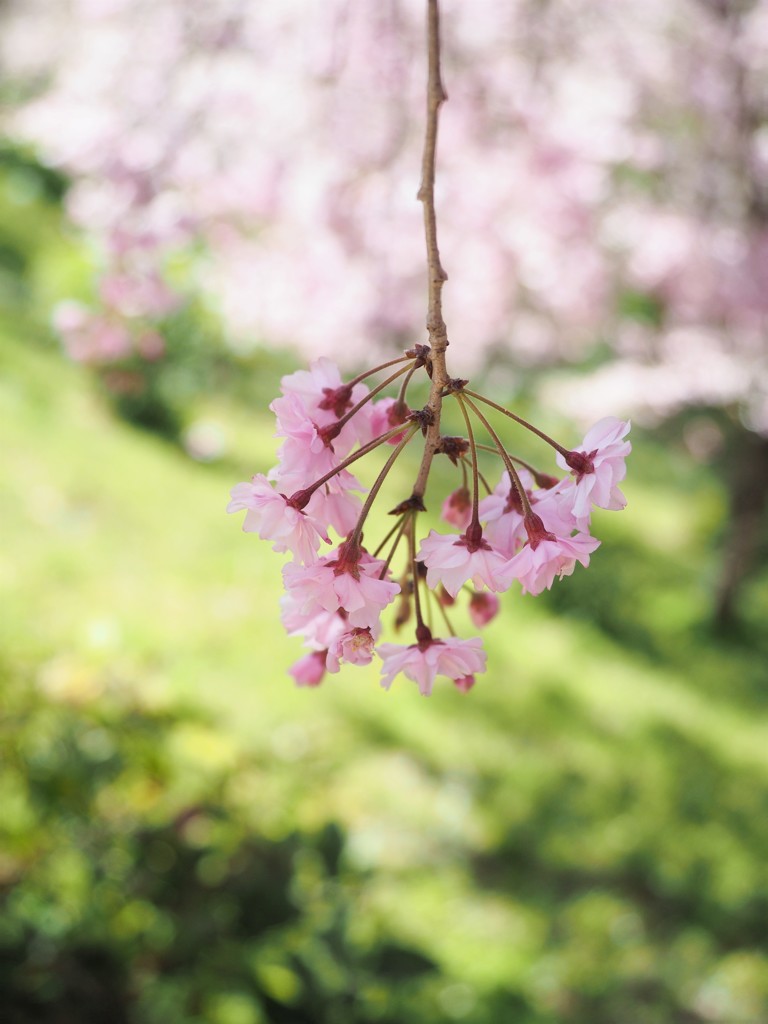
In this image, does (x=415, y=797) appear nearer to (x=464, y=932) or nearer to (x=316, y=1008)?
(x=464, y=932)

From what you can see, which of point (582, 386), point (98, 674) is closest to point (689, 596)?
point (582, 386)

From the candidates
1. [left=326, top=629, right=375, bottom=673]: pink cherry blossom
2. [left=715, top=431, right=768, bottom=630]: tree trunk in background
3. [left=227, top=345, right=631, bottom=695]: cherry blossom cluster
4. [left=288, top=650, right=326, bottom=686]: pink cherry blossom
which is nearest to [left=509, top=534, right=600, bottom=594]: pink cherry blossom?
[left=227, top=345, right=631, bottom=695]: cherry blossom cluster

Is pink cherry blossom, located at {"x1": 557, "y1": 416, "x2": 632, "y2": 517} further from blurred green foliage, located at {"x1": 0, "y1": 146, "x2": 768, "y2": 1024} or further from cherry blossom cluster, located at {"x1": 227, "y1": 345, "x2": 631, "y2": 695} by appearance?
blurred green foliage, located at {"x1": 0, "y1": 146, "x2": 768, "y2": 1024}

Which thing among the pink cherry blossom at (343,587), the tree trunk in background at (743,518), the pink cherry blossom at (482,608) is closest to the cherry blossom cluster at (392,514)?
the pink cherry blossom at (343,587)

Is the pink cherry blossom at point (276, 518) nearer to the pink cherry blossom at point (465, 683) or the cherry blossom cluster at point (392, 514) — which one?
the cherry blossom cluster at point (392, 514)

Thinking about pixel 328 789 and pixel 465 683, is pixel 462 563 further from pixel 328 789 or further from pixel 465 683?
pixel 328 789

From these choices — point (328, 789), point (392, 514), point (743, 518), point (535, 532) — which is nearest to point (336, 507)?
point (392, 514)
